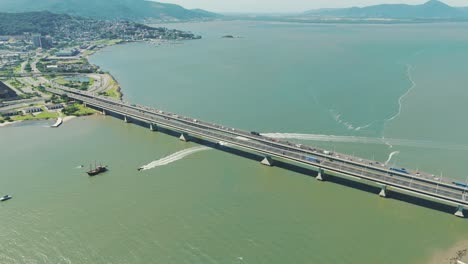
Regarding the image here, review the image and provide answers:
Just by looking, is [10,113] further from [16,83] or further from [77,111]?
[16,83]

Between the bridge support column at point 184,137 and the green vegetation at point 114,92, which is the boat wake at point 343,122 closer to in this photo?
the bridge support column at point 184,137

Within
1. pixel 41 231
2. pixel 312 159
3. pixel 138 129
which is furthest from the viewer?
pixel 138 129

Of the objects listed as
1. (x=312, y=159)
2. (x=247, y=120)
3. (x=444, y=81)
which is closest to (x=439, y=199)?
(x=312, y=159)

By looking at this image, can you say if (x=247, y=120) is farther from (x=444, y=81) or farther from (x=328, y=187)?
(x=444, y=81)

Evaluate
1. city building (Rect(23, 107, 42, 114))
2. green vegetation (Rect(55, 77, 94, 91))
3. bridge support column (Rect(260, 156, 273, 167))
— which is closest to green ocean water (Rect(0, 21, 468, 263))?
bridge support column (Rect(260, 156, 273, 167))

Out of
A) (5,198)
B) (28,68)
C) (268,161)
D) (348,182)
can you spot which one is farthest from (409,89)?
(28,68)

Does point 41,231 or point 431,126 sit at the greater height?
point 431,126

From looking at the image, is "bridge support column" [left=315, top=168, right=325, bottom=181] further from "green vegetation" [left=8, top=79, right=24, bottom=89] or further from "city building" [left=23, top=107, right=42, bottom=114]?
"green vegetation" [left=8, top=79, right=24, bottom=89]
